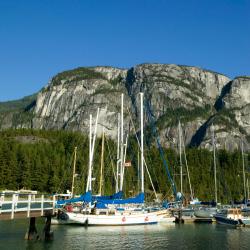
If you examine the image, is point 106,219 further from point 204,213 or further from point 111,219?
point 204,213

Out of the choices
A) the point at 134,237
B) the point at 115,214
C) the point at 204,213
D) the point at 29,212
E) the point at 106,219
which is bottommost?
the point at 134,237

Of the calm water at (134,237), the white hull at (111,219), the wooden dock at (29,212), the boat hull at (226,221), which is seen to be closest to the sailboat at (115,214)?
the white hull at (111,219)

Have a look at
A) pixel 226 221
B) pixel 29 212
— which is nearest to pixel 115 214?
pixel 226 221

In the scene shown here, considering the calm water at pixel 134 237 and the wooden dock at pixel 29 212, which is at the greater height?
the wooden dock at pixel 29 212

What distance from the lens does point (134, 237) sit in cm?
5438

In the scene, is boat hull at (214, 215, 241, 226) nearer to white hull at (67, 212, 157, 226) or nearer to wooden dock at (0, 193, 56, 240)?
white hull at (67, 212, 157, 226)

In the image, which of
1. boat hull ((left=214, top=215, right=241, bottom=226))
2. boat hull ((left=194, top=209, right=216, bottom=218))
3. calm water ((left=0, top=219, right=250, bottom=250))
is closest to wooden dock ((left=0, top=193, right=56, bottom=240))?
calm water ((left=0, top=219, right=250, bottom=250))

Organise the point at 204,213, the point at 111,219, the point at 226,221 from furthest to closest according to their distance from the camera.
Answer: the point at 204,213 < the point at 226,221 < the point at 111,219

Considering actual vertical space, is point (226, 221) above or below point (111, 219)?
below

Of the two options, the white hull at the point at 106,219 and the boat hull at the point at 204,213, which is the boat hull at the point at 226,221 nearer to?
the boat hull at the point at 204,213

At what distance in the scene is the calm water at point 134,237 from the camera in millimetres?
47781

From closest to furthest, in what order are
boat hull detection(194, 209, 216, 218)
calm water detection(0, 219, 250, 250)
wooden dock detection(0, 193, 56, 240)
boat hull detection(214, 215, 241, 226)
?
wooden dock detection(0, 193, 56, 240) < calm water detection(0, 219, 250, 250) < boat hull detection(214, 215, 241, 226) < boat hull detection(194, 209, 216, 218)

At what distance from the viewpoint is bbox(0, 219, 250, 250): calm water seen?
4778 cm

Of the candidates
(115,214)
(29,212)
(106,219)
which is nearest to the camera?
(29,212)
